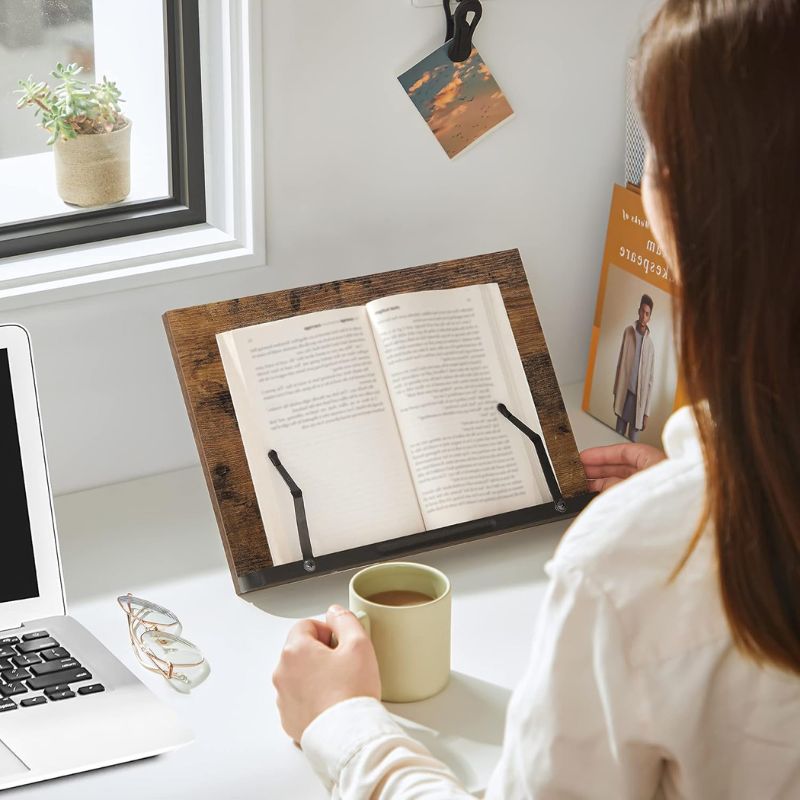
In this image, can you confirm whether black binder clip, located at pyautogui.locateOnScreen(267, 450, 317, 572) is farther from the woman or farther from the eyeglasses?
the woman

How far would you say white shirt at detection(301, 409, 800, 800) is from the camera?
0.57 meters

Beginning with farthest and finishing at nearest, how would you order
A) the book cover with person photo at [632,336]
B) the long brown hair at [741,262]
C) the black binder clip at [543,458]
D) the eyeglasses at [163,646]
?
the book cover with person photo at [632,336]
the black binder clip at [543,458]
the eyeglasses at [163,646]
the long brown hair at [741,262]

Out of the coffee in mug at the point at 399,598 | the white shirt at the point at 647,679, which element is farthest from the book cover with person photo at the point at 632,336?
the white shirt at the point at 647,679

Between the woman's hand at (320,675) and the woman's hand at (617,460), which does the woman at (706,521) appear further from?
the woman's hand at (617,460)

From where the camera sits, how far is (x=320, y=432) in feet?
3.62

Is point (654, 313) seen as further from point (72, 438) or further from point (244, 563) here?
point (72, 438)

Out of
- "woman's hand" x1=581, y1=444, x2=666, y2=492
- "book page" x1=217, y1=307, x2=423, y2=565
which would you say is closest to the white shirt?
"book page" x1=217, y1=307, x2=423, y2=565

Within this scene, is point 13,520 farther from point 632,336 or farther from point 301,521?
point 632,336

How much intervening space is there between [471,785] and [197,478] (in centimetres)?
57

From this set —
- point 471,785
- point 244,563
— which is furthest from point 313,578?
point 471,785

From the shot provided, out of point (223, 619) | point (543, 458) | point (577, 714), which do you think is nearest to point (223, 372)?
point (223, 619)

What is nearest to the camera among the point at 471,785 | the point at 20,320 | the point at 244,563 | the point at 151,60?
A: the point at 471,785

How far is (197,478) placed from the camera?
4.26 ft

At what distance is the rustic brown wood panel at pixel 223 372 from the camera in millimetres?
1064
